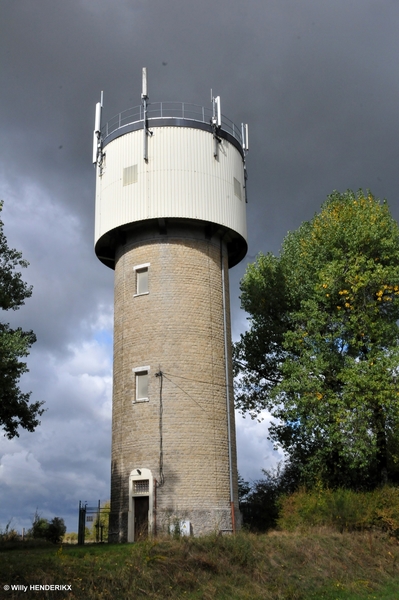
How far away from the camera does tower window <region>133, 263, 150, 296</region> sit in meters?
26.4

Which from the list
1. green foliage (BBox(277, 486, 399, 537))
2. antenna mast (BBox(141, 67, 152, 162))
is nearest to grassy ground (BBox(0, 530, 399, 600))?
green foliage (BBox(277, 486, 399, 537))

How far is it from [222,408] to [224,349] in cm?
235

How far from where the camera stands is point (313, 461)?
92.3 feet

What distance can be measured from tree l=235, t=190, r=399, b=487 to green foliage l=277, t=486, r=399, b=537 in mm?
1259

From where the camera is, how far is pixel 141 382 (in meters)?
25.4

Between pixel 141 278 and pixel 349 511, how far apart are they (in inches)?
456

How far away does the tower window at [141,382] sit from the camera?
2516 cm

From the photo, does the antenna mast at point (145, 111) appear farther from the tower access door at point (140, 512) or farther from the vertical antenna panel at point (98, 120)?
the tower access door at point (140, 512)

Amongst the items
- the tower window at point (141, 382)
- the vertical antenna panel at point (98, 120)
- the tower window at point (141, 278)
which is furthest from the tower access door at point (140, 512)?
the vertical antenna panel at point (98, 120)

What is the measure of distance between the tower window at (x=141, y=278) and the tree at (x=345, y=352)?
648cm

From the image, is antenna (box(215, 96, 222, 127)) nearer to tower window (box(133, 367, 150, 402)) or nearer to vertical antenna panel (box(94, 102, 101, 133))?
vertical antenna panel (box(94, 102, 101, 133))

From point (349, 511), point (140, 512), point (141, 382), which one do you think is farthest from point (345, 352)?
point (140, 512)

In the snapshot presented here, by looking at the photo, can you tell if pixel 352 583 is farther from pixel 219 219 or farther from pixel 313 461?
pixel 219 219

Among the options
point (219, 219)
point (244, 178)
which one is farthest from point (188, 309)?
point (244, 178)
